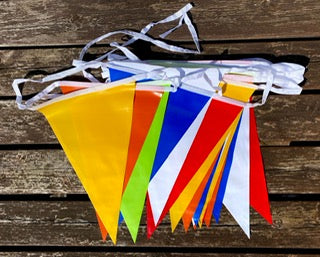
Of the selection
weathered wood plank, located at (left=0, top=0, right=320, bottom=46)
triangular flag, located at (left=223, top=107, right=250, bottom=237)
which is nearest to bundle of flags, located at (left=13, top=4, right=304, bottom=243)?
triangular flag, located at (left=223, top=107, right=250, bottom=237)

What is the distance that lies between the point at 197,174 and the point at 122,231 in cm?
30

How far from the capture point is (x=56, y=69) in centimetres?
130

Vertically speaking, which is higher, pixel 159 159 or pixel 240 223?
pixel 159 159

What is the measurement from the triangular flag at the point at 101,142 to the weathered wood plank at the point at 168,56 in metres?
0.15

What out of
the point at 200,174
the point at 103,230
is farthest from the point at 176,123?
the point at 103,230

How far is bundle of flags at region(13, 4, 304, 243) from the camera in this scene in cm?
121

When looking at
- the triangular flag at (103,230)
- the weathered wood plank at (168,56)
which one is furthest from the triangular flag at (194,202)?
the weathered wood plank at (168,56)

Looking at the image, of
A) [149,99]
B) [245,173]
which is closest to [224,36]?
[149,99]

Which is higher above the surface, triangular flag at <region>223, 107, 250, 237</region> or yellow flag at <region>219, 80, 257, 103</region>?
yellow flag at <region>219, 80, 257, 103</region>

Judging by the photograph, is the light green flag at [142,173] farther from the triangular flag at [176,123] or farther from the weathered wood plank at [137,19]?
the weathered wood plank at [137,19]

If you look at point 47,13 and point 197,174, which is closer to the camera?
point 197,174

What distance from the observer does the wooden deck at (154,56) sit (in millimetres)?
1249

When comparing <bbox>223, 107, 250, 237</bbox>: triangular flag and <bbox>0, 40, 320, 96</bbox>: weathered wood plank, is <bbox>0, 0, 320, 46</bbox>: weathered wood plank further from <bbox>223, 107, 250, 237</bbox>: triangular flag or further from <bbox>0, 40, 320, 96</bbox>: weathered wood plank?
<bbox>223, 107, 250, 237</bbox>: triangular flag

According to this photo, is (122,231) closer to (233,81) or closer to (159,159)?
(159,159)
